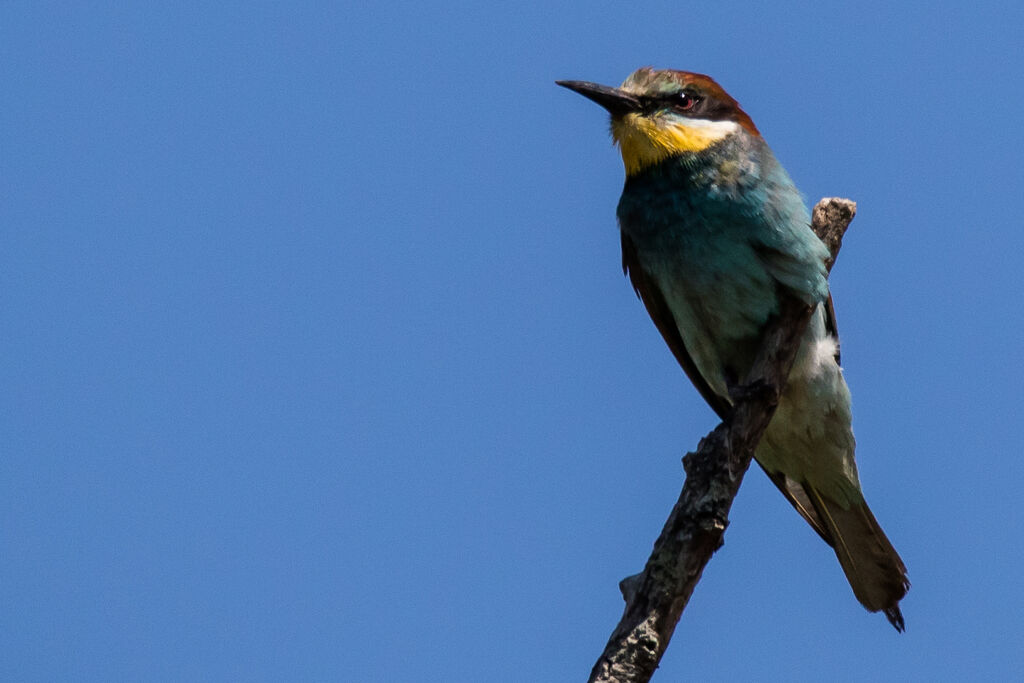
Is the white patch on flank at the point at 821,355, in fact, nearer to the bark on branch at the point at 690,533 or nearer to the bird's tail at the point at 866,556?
the bark on branch at the point at 690,533

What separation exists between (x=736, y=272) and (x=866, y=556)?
1.57 meters

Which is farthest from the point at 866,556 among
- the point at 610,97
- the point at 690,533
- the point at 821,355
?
the point at 610,97

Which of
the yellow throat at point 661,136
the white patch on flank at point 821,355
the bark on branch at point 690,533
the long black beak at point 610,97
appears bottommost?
the bark on branch at point 690,533

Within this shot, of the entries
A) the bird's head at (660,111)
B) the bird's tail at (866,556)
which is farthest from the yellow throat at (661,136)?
the bird's tail at (866,556)

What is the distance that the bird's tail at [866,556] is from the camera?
5.82m

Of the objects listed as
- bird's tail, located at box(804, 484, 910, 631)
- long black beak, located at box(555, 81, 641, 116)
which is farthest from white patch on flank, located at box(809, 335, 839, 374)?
long black beak, located at box(555, 81, 641, 116)

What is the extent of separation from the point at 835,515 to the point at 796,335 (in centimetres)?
127

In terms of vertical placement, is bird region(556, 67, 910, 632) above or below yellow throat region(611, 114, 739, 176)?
below

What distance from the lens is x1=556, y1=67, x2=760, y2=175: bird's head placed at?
19.1ft

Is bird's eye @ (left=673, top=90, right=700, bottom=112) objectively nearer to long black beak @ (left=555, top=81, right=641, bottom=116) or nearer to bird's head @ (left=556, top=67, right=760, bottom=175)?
bird's head @ (left=556, top=67, right=760, bottom=175)

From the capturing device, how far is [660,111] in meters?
5.93

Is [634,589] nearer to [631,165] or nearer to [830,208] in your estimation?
[830,208]

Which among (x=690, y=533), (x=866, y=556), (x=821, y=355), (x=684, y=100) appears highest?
(x=684, y=100)

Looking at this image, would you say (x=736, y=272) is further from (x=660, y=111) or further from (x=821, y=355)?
(x=660, y=111)
